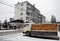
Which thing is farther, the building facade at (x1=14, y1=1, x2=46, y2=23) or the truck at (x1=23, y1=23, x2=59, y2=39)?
the building facade at (x1=14, y1=1, x2=46, y2=23)

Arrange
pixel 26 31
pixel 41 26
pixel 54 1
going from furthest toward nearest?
pixel 54 1 < pixel 26 31 < pixel 41 26

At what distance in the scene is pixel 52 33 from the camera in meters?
8.80

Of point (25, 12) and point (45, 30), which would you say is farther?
point (25, 12)

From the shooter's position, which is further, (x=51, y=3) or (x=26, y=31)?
(x=51, y=3)

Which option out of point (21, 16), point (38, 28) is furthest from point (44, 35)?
point (21, 16)

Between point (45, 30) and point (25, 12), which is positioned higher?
point (25, 12)

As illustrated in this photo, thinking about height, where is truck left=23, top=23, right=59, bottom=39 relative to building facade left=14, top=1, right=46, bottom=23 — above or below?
below

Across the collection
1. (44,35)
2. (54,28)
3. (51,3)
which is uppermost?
(51,3)

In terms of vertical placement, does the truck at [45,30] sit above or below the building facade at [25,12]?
below

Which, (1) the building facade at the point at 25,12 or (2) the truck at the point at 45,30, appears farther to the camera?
(1) the building facade at the point at 25,12

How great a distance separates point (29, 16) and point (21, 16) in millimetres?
2525

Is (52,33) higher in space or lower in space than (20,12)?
lower

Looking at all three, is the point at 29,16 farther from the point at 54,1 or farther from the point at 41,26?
the point at 41,26

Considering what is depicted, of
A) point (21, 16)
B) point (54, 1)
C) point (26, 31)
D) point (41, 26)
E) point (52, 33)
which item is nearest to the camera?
point (52, 33)
